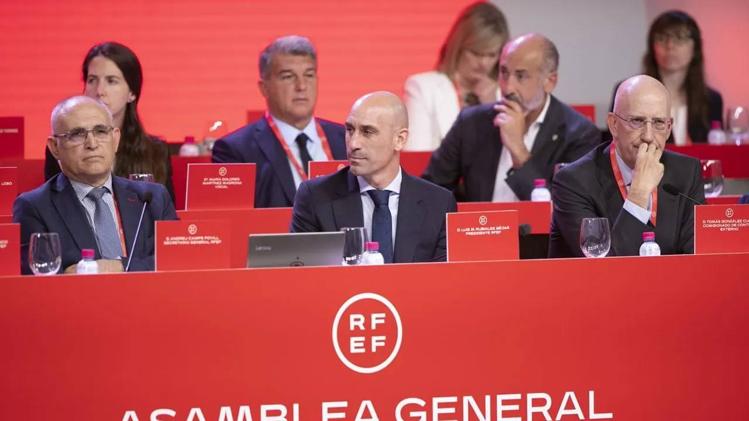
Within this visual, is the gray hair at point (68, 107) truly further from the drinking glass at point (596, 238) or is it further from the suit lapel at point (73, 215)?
the drinking glass at point (596, 238)

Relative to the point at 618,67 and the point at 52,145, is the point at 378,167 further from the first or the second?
the point at 618,67

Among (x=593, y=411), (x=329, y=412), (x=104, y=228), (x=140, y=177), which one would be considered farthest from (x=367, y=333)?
(x=140, y=177)

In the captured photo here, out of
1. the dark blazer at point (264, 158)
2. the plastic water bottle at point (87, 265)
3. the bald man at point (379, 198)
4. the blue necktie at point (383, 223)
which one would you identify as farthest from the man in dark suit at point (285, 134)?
the plastic water bottle at point (87, 265)

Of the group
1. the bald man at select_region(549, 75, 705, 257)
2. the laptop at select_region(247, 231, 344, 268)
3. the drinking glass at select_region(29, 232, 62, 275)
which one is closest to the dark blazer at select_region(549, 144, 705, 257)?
the bald man at select_region(549, 75, 705, 257)

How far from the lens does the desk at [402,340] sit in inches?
125

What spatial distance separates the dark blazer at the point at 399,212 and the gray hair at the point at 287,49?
133 cm

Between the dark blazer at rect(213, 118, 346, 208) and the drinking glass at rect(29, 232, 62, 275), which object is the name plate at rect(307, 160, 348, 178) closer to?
the dark blazer at rect(213, 118, 346, 208)

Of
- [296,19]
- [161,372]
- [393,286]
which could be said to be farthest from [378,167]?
[296,19]

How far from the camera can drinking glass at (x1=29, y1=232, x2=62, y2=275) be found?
133 inches

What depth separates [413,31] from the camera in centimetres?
832

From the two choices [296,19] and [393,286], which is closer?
[393,286]

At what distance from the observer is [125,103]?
5.13m

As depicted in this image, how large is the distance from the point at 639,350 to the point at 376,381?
2.33 ft

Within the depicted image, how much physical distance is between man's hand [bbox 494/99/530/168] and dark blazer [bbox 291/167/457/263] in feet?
3.67
